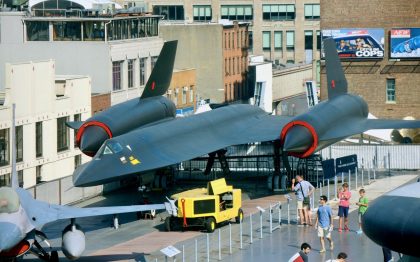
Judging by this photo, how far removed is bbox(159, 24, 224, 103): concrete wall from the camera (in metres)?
93.8

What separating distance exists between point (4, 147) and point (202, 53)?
4404cm

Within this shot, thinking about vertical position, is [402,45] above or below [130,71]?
above

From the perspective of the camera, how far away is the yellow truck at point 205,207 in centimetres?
4128

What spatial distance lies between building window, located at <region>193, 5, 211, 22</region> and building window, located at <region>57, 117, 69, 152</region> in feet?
250

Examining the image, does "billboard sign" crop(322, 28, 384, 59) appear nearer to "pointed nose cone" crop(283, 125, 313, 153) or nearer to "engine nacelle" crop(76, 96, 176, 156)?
"engine nacelle" crop(76, 96, 176, 156)

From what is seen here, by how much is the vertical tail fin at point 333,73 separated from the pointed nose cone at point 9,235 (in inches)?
1208

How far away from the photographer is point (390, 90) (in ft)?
278

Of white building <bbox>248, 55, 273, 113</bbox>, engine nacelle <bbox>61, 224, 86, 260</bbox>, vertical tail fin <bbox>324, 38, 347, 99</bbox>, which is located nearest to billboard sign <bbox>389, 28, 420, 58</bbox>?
white building <bbox>248, 55, 273, 113</bbox>

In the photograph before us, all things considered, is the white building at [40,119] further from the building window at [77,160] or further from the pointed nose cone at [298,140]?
the pointed nose cone at [298,140]

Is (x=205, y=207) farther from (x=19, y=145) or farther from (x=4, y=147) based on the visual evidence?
(x=19, y=145)

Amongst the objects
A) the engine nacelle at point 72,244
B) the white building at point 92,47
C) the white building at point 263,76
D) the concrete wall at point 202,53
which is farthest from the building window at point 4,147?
the white building at point 263,76

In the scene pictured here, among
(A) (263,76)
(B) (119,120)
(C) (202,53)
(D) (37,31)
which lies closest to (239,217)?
(B) (119,120)

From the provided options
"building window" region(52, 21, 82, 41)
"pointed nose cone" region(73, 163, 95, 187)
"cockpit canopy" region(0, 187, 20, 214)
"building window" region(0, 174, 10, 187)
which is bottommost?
"building window" region(0, 174, 10, 187)

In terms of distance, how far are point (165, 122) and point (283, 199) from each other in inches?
235
